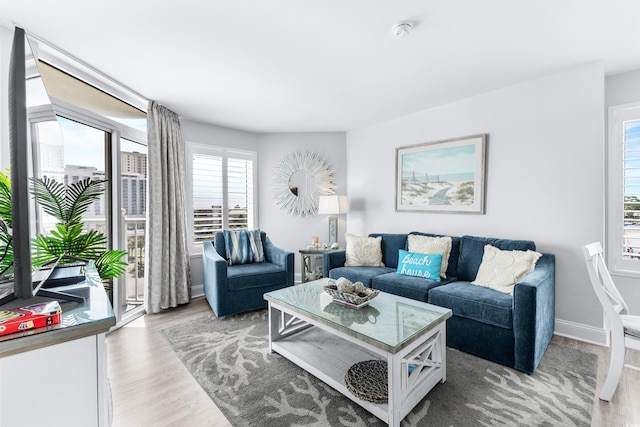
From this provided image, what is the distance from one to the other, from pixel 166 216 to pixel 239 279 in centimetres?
117

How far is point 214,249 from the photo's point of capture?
140 inches

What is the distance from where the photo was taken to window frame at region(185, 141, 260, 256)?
3957 millimetres

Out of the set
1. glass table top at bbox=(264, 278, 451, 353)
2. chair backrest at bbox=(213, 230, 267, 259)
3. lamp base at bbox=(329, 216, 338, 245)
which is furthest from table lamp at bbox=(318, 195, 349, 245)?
glass table top at bbox=(264, 278, 451, 353)

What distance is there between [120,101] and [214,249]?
1.88 metres

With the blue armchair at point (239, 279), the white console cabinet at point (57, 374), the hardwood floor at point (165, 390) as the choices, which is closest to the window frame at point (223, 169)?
the blue armchair at point (239, 279)

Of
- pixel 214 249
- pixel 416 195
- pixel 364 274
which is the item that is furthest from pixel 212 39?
pixel 416 195

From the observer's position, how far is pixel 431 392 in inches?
74.7

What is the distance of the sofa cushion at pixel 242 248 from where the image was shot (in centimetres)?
368

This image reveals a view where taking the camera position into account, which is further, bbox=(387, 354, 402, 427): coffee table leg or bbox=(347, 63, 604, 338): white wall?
bbox=(347, 63, 604, 338): white wall

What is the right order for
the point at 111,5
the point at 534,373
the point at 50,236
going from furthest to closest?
the point at 534,373
the point at 111,5
the point at 50,236

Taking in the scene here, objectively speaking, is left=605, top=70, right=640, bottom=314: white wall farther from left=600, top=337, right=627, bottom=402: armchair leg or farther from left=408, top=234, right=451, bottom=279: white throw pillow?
left=408, top=234, right=451, bottom=279: white throw pillow

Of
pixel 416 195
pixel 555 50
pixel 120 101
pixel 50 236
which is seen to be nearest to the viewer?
pixel 50 236

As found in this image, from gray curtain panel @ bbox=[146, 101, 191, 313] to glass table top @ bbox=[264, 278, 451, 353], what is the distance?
174 centimetres

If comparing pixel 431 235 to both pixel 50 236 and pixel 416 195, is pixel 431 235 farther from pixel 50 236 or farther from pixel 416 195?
pixel 50 236
